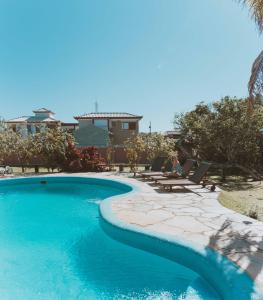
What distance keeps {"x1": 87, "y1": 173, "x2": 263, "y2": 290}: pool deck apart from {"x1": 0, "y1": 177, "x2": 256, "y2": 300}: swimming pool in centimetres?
65

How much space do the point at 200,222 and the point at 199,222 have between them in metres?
0.02

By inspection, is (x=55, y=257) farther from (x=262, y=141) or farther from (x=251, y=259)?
(x=262, y=141)

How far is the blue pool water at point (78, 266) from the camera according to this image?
4.86m

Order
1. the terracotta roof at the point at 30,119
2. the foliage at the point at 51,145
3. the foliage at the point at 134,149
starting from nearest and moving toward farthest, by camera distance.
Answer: the foliage at the point at 134,149, the foliage at the point at 51,145, the terracotta roof at the point at 30,119

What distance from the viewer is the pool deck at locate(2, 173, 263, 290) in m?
4.85

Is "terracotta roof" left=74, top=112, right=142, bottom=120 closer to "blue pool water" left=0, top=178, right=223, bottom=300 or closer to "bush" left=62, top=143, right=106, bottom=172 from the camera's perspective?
"bush" left=62, top=143, right=106, bottom=172

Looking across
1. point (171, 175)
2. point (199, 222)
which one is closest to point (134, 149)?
point (171, 175)

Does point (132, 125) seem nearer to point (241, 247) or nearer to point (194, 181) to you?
point (194, 181)

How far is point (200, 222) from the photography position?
6715 millimetres

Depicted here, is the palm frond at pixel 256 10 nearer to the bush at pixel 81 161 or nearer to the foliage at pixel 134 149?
the foliage at pixel 134 149

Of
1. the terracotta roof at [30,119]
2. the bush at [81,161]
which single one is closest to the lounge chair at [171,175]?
the bush at [81,161]

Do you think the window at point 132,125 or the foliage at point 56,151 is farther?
the window at point 132,125

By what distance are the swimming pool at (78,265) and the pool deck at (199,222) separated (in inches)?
25.0

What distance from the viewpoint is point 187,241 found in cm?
542
